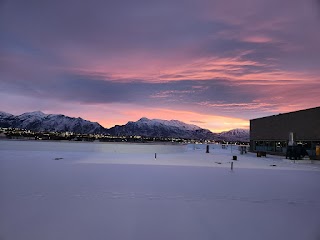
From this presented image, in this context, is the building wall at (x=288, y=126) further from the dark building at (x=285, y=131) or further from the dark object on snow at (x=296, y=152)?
the dark object on snow at (x=296, y=152)

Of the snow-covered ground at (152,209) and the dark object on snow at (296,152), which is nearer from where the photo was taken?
the snow-covered ground at (152,209)

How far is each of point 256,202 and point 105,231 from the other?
5.74 m

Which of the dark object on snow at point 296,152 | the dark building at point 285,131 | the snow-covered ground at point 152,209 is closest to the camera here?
the snow-covered ground at point 152,209

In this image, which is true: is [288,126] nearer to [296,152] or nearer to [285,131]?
[285,131]

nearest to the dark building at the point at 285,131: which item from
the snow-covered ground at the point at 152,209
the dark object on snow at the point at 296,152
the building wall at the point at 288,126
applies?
the building wall at the point at 288,126

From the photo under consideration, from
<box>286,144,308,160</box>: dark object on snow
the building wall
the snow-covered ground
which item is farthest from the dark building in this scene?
the snow-covered ground

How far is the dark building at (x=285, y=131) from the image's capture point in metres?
34.0

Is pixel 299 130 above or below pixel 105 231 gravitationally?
above

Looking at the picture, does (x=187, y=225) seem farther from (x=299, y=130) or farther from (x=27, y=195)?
(x=299, y=130)

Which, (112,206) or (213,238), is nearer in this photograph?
(213,238)

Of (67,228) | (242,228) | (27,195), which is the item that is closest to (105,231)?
(67,228)

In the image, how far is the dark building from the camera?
34000 mm

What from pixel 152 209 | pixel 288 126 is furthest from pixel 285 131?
pixel 152 209

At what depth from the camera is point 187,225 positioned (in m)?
7.33
